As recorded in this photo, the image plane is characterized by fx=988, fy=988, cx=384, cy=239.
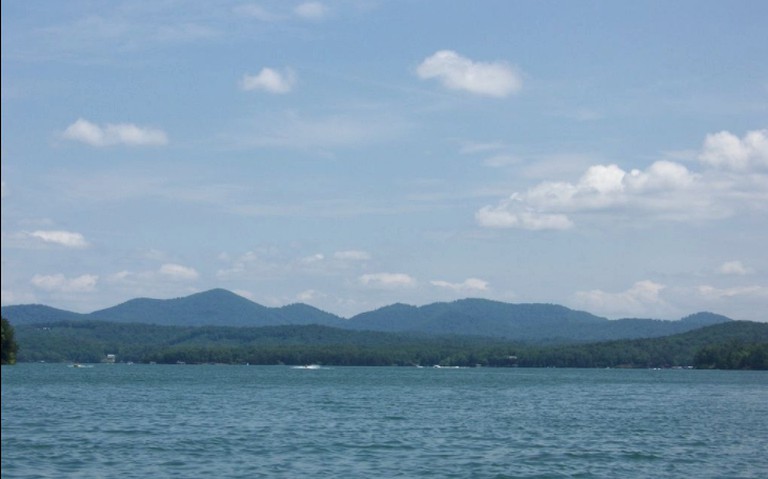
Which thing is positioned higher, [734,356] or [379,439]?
[734,356]

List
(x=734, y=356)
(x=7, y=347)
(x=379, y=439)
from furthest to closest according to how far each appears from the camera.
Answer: (x=734, y=356), (x=379, y=439), (x=7, y=347)

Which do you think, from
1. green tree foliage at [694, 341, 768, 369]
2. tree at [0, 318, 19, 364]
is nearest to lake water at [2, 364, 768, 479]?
tree at [0, 318, 19, 364]

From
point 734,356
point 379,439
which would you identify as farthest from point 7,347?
point 734,356

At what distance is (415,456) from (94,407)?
38974 mm

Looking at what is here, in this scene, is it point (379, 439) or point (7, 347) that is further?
point (379, 439)

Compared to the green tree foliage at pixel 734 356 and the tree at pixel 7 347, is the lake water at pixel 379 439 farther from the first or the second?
the green tree foliage at pixel 734 356

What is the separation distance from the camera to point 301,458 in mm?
39562

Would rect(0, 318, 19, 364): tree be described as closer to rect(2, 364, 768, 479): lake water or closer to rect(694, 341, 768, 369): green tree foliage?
rect(2, 364, 768, 479): lake water

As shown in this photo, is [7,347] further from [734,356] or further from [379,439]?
[734,356]

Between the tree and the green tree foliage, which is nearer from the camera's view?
the tree

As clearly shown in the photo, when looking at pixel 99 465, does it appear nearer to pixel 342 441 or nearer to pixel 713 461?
pixel 342 441

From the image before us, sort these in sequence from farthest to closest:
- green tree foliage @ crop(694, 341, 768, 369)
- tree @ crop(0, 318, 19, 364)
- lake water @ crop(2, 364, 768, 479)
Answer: green tree foliage @ crop(694, 341, 768, 369)
lake water @ crop(2, 364, 768, 479)
tree @ crop(0, 318, 19, 364)

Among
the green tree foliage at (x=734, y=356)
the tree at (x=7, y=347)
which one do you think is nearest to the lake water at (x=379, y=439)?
the tree at (x=7, y=347)

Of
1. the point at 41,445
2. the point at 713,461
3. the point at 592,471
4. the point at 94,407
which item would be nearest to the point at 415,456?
the point at 592,471
